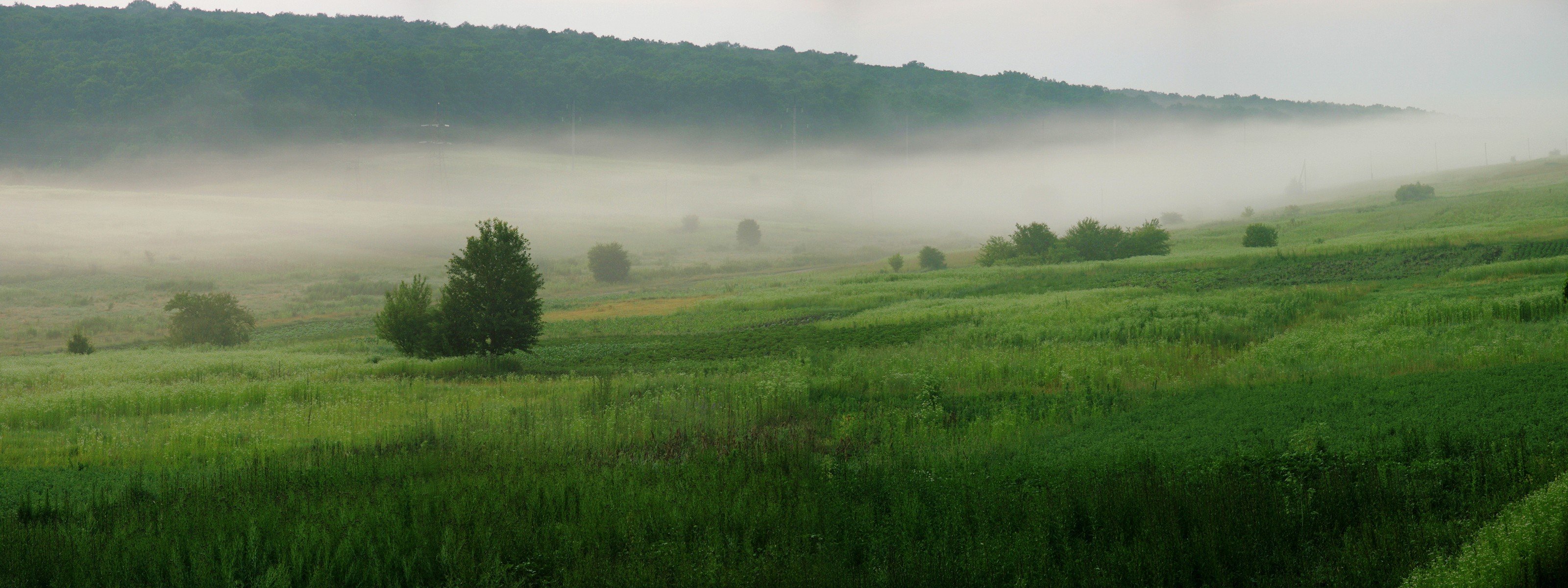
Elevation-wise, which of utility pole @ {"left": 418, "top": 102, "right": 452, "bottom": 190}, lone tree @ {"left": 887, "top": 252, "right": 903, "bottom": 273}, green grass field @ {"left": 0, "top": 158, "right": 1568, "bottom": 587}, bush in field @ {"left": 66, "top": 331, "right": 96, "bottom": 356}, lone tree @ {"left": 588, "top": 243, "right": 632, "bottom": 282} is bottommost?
green grass field @ {"left": 0, "top": 158, "right": 1568, "bottom": 587}

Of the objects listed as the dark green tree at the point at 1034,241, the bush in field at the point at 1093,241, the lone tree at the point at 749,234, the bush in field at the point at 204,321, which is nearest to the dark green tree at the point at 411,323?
the bush in field at the point at 204,321

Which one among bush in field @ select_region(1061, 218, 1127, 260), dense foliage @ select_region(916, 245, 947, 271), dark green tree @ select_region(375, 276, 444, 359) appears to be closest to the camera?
dark green tree @ select_region(375, 276, 444, 359)

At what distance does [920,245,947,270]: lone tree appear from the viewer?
88.4m

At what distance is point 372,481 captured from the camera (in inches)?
518

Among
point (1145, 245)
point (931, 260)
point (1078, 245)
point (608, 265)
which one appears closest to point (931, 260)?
point (931, 260)

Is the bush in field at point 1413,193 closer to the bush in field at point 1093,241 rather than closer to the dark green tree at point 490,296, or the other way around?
the bush in field at point 1093,241

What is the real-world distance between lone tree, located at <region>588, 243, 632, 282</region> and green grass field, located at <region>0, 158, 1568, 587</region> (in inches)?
2290

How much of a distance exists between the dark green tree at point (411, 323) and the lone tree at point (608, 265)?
61327 mm

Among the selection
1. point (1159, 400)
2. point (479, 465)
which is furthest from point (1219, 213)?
point (479, 465)

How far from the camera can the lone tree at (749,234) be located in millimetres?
139000

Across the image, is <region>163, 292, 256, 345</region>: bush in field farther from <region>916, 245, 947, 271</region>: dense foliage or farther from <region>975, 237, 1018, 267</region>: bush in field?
<region>916, 245, 947, 271</region>: dense foliage

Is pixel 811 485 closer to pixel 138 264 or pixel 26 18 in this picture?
pixel 138 264

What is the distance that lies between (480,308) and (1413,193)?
118 m

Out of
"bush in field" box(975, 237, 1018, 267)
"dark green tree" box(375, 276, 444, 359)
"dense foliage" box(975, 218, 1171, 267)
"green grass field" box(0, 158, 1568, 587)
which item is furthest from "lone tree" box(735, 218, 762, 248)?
"dark green tree" box(375, 276, 444, 359)
